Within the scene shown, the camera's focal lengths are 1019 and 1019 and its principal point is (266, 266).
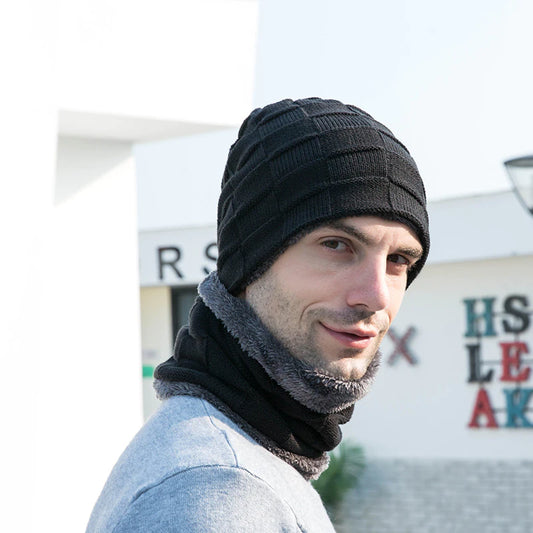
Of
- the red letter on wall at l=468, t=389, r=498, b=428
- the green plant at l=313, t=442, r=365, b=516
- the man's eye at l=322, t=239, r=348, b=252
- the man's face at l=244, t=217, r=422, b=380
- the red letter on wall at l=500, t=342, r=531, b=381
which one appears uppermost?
the man's eye at l=322, t=239, r=348, b=252

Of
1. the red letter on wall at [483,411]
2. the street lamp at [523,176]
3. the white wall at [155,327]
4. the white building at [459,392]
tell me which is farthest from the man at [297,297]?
the white wall at [155,327]

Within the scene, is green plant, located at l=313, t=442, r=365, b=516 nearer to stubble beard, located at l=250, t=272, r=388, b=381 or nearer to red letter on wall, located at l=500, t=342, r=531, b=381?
red letter on wall, located at l=500, t=342, r=531, b=381

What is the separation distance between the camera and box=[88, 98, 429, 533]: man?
4.91 feet

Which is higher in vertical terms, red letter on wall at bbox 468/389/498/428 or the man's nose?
the man's nose

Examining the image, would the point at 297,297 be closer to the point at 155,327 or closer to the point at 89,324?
the point at 89,324

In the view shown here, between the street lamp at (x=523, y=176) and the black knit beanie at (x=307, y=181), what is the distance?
4883 mm

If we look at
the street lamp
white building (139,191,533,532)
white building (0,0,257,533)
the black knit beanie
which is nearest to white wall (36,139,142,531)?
white building (0,0,257,533)

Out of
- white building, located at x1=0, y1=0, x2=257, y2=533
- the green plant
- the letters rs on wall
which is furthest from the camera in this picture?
the green plant

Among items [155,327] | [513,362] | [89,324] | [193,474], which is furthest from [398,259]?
[155,327]

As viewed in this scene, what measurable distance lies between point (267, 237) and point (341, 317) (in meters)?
0.17

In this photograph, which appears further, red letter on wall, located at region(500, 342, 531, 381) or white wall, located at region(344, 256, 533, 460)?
white wall, located at region(344, 256, 533, 460)

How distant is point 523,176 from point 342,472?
696 cm

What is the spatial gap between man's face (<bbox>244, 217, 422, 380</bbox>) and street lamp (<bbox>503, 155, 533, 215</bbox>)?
197 inches

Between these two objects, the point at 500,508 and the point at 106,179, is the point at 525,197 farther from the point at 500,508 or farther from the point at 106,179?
the point at 500,508
